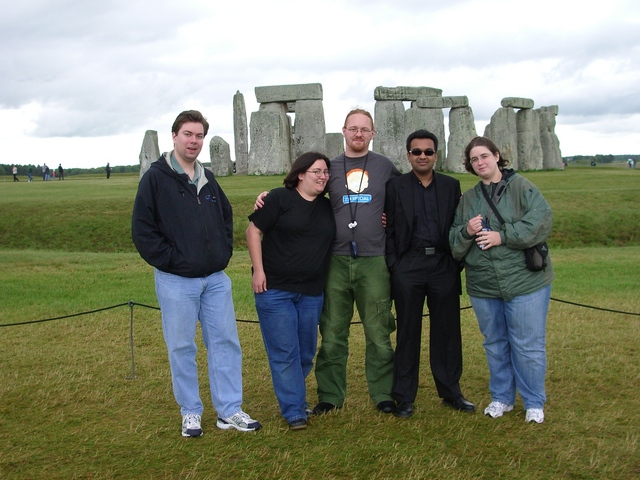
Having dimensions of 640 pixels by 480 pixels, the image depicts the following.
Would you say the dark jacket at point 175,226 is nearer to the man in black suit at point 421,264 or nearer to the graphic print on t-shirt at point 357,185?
the graphic print on t-shirt at point 357,185

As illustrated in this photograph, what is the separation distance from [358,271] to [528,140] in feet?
Result: 89.5

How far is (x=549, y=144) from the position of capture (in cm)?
3281

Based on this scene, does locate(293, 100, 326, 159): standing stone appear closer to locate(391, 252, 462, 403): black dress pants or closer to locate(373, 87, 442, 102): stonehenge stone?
locate(373, 87, 442, 102): stonehenge stone

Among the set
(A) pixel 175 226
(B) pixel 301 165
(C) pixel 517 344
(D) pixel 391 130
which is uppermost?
(D) pixel 391 130

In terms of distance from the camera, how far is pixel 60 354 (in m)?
7.21

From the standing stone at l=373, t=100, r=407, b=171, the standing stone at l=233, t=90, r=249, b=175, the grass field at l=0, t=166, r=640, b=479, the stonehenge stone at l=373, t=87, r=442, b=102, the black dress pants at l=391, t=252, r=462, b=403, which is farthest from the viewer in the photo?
the standing stone at l=233, t=90, r=249, b=175

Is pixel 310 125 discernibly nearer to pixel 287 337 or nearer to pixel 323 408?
pixel 323 408

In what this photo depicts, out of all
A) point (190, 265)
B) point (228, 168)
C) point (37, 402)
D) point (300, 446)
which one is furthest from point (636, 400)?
point (228, 168)

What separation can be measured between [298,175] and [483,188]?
1268 mm

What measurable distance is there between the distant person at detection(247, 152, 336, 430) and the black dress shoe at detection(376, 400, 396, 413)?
0.57 m

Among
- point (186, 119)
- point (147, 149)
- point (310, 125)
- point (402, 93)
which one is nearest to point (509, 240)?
point (186, 119)

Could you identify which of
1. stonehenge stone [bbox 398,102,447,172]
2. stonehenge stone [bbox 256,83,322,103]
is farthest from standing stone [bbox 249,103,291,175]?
stonehenge stone [bbox 398,102,447,172]

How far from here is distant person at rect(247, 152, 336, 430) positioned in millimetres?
5000

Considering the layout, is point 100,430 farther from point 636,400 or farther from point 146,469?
point 636,400
